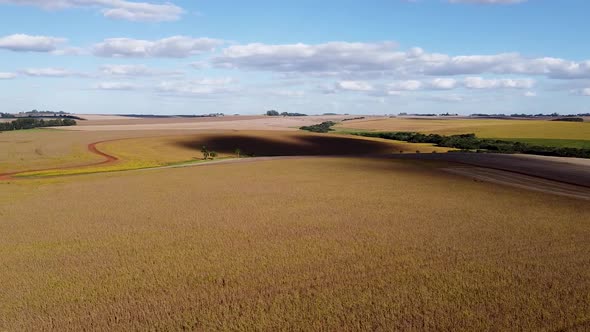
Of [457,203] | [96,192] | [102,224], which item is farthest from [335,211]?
A: [96,192]

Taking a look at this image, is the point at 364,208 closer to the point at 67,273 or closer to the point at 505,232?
the point at 505,232

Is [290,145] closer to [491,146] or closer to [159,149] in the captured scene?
[159,149]

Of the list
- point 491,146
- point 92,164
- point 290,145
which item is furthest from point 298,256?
point 491,146

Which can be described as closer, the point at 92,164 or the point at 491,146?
the point at 92,164

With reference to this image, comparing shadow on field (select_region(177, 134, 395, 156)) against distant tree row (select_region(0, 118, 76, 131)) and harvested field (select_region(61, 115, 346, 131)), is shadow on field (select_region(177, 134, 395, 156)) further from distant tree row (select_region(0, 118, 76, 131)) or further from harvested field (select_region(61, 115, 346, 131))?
distant tree row (select_region(0, 118, 76, 131))

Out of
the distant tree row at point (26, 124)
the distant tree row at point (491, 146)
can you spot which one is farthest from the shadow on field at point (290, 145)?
the distant tree row at point (26, 124)

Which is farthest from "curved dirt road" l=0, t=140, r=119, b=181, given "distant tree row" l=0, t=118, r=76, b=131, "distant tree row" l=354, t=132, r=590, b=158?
"distant tree row" l=0, t=118, r=76, b=131
